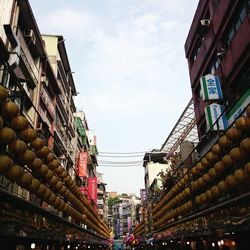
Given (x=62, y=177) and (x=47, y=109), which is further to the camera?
(x=47, y=109)

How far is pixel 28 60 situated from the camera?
24.5 meters

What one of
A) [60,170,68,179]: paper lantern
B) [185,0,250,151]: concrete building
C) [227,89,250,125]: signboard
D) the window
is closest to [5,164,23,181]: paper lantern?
[60,170,68,179]: paper lantern

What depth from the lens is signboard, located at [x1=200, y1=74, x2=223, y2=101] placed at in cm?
1862

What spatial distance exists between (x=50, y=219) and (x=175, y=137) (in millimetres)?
29822

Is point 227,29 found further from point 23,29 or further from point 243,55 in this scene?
point 23,29

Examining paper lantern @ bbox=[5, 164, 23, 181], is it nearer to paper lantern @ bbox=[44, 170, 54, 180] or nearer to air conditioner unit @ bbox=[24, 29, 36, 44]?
paper lantern @ bbox=[44, 170, 54, 180]

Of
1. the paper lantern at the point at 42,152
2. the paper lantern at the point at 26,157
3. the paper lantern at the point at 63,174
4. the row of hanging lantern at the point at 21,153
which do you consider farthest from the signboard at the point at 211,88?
the paper lantern at the point at 26,157

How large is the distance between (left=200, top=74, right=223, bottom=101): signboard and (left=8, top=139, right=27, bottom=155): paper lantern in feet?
45.4

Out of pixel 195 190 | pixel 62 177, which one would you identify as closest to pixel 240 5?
pixel 195 190

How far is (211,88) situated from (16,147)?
47.9ft

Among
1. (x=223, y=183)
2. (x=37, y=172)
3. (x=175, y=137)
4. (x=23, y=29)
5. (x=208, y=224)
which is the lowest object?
(x=208, y=224)

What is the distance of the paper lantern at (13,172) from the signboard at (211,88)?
14.1m

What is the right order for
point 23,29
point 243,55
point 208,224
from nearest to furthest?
point 208,224 → point 243,55 → point 23,29

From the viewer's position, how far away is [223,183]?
9.10 metres
